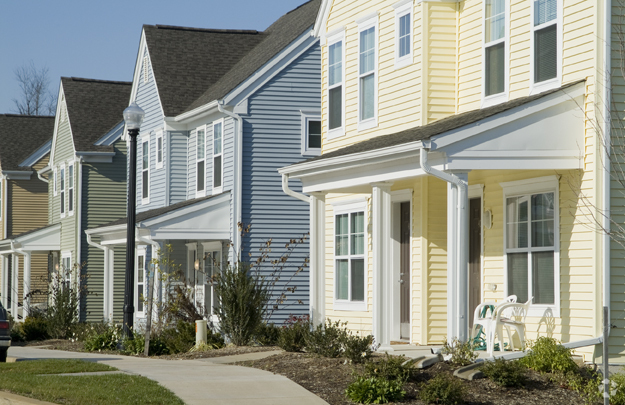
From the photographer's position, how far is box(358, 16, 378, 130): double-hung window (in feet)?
54.2

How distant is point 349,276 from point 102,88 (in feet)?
64.8

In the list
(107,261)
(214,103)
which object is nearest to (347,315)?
(214,103)

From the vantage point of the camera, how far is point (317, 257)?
51.2ft

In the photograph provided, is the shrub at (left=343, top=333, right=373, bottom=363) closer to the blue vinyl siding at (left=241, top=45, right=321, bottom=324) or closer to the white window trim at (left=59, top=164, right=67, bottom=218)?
the blue vinyl siding at (left=241, top=45, right=321, bottom=324)

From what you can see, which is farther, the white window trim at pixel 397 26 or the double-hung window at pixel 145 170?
the double-hung window at pixel 145 170

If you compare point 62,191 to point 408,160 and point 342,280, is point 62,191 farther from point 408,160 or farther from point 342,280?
point 408,160

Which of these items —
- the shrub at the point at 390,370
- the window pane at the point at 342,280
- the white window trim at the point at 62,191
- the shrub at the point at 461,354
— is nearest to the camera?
the shrub at the point at 390,370

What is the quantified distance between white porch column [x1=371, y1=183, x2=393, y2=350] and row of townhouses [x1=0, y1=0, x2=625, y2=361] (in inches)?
1.2

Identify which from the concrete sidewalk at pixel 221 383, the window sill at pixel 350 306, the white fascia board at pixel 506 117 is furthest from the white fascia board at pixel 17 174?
the white fascia board at pixel 506 117

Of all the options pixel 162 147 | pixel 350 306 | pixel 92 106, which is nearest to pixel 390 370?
pixel 350 306

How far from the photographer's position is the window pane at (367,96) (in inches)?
659

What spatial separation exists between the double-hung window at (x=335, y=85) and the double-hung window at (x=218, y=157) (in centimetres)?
517

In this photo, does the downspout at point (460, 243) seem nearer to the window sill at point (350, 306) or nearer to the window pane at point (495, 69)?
the window pane at point (495, 69)

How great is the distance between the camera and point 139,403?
9703 millimetres
